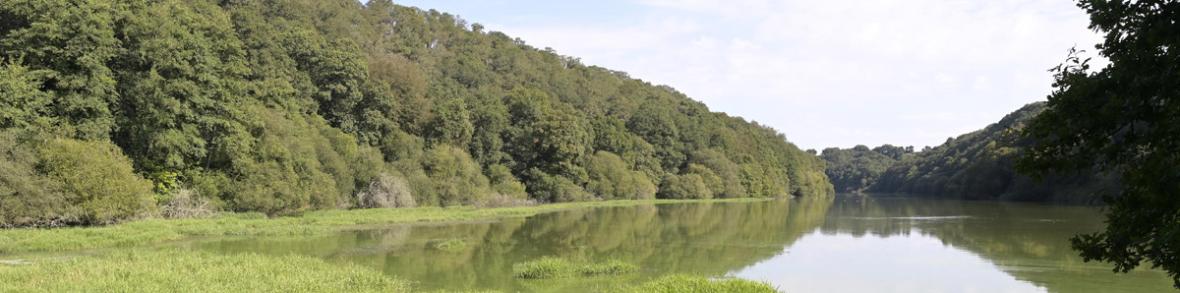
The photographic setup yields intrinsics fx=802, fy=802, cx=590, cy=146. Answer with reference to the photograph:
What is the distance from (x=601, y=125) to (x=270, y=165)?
69541 millimetres

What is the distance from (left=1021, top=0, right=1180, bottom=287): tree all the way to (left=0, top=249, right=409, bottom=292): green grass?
49.4ft

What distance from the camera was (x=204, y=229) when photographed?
36656mm

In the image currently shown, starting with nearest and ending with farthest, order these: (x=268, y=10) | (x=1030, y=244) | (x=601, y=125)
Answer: (x=1030, y=244), (x=268, y=10), (x=601, y=125)

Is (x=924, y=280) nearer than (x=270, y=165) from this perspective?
Yes

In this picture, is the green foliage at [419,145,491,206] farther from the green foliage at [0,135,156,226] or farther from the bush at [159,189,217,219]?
the green foliage at [0,135,156,226]

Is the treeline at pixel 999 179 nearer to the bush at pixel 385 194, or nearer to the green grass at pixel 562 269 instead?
the bush at pixel 385 194

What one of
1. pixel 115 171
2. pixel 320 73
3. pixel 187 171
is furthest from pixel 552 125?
pixel 115 171

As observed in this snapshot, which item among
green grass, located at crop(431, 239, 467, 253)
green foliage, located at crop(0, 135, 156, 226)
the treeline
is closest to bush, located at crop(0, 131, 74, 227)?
green foliage, located at crop(0, 135, 156, 226)

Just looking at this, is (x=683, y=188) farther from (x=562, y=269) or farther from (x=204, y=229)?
(x=562, y=269)

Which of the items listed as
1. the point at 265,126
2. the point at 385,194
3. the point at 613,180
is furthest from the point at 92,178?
the point at 613,180

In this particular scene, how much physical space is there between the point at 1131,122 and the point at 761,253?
2298cm

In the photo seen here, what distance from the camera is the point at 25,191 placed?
32594 millimetres

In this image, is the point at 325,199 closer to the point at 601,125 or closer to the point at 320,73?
the point at 320,73

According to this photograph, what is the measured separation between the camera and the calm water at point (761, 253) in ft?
76.2
